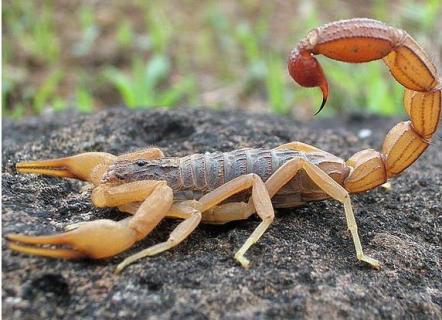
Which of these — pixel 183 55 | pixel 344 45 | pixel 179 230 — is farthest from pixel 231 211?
pixel 183 55

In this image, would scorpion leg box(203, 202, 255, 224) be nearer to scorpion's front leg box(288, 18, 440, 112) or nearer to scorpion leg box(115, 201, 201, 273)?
scorpion leg box(115, 201, 201, 273)

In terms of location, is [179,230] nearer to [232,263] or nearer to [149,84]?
[232,263]

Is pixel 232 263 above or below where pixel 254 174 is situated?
below

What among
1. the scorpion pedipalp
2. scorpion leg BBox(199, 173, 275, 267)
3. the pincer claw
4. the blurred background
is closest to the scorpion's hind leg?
the pincer claw

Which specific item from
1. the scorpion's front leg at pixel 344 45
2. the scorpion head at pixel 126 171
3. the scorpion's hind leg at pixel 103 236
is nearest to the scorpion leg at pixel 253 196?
the scorpion's hind leg at pixel 103 236

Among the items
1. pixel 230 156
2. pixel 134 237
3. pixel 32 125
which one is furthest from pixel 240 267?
pixel 32 125
